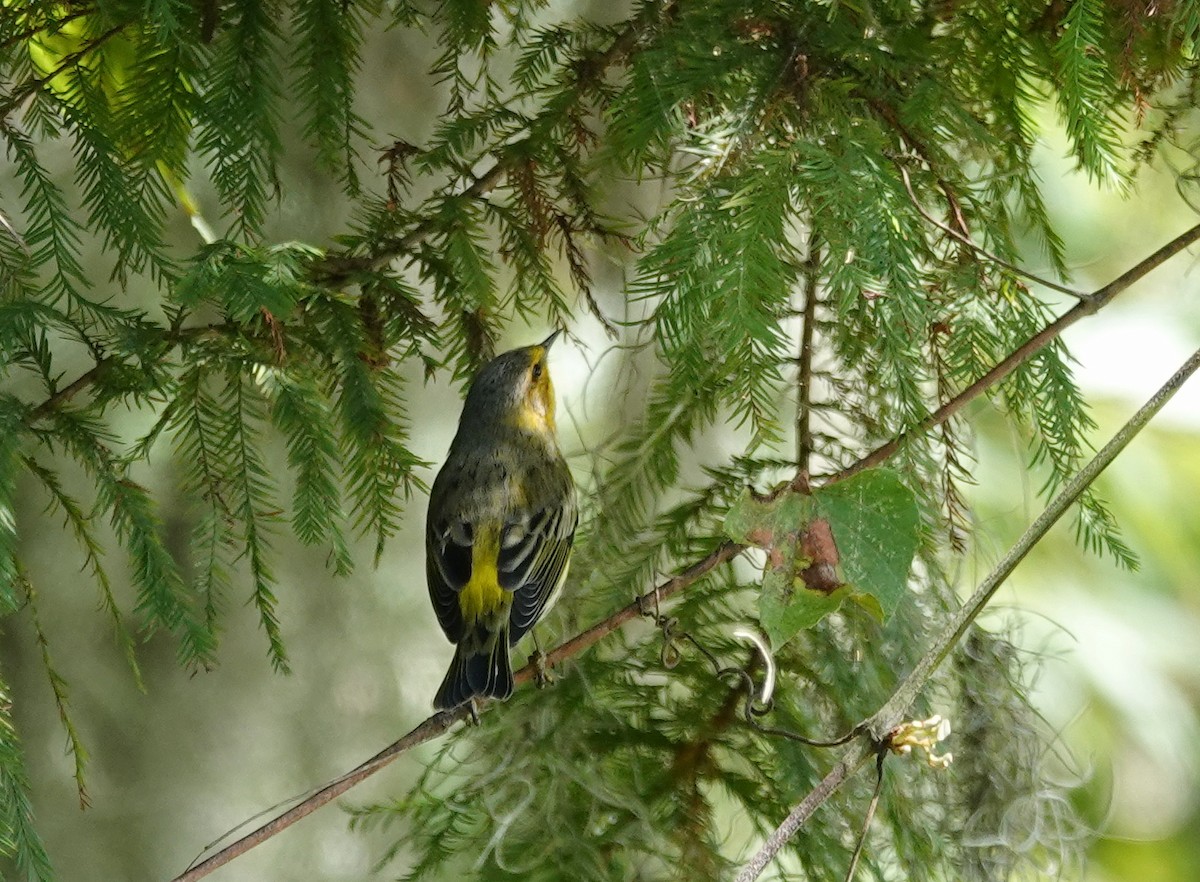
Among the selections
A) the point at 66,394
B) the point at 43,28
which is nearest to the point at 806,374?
the point at 66,394

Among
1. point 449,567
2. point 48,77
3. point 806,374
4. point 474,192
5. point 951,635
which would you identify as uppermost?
point 48,77

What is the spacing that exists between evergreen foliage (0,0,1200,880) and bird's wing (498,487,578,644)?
2.4 inches

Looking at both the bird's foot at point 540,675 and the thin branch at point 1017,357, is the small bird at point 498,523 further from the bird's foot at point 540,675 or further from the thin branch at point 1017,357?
the thin branch at point 1017,357

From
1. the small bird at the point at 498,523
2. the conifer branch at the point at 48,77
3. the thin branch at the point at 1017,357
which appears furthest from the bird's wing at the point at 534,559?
the conifer branch at the point at 48,77

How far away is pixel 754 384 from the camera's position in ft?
4.10

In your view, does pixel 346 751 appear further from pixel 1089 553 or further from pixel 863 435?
pixel 1089 553

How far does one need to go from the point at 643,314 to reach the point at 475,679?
23.9 inches

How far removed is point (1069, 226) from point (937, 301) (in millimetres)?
1363

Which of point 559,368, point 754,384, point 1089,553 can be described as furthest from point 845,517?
point 1089,553

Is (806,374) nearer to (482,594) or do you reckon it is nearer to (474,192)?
(474,192)

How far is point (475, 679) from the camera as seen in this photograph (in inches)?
62.8

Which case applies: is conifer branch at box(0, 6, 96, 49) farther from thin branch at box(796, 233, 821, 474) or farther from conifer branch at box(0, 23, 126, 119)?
thin branch at box(796, 233, 821, 474)

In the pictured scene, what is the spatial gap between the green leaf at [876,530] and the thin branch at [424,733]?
14cm

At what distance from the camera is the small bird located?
172 centimetres
